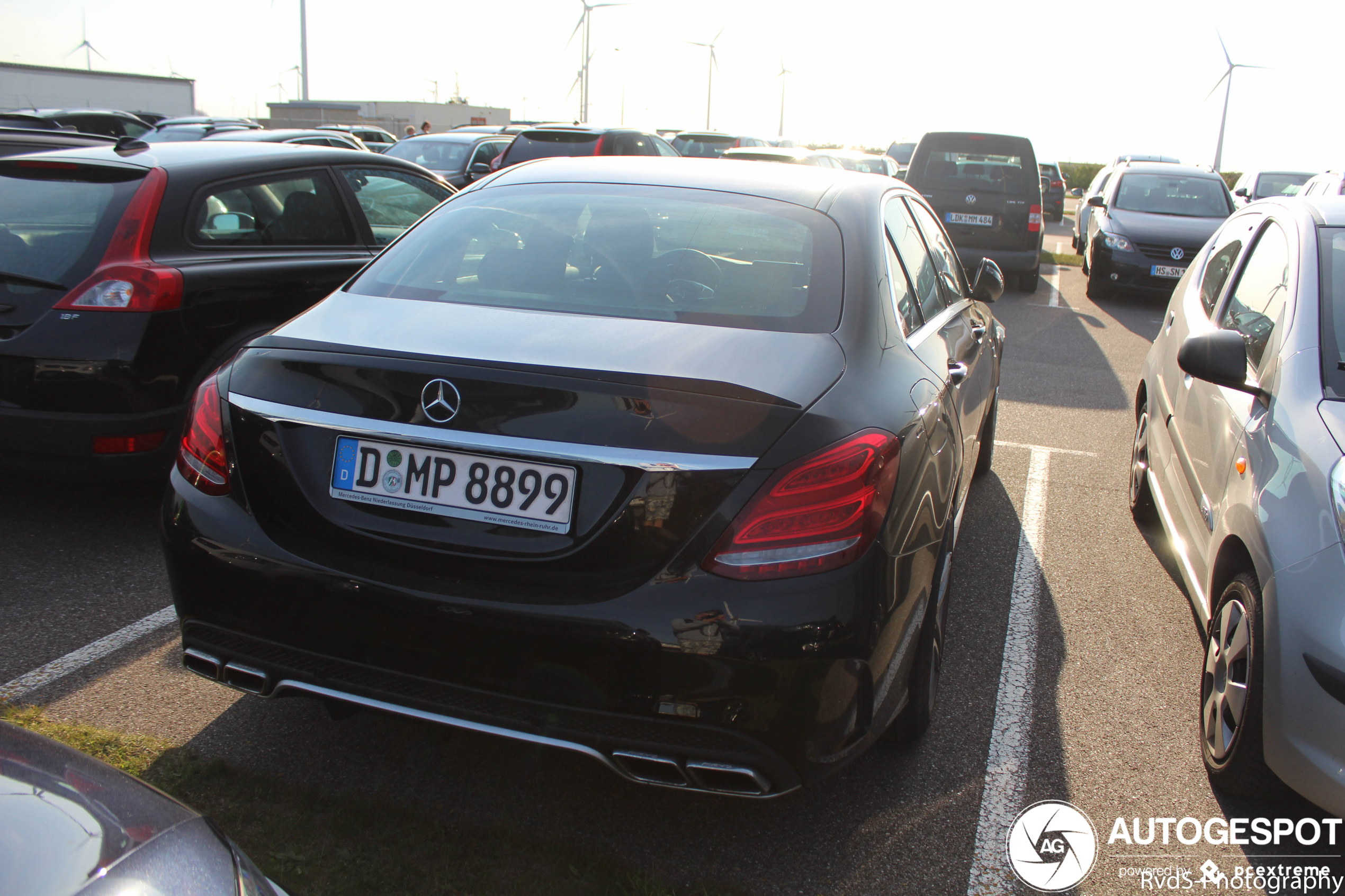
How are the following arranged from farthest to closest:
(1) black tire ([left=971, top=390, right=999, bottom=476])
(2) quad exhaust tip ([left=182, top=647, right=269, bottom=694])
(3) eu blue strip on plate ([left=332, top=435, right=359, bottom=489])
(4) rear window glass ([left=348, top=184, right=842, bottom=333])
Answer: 1. (1) black tire ([left=971, top=390, right=999, bottom=476])
2. (4) rear window glass ([left=348, top=184, right=842, bottom=333])
3. (2) quad exhaust tip ([left=182, top=647, right=269, bottom=694])
4. (3) eu blue strip on plate ([left=332, top=435, right=359, bottom=489])

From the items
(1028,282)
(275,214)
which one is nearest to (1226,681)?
(275,214)

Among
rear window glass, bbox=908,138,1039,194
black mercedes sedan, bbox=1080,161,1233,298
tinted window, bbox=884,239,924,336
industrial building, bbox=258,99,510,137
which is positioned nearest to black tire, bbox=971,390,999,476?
tinted window, bbox=884,239,924,336

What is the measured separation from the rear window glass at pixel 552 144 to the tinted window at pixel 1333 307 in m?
11.3

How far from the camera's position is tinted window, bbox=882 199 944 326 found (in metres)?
3.21

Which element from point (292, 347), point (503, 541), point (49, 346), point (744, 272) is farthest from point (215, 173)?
point (503, 541)

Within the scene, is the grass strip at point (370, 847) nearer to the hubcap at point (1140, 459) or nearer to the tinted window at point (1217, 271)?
the hubcap at point (1140, 459)

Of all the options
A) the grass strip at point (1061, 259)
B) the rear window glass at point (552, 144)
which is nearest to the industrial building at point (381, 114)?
the rear window glass at point (552, 144)

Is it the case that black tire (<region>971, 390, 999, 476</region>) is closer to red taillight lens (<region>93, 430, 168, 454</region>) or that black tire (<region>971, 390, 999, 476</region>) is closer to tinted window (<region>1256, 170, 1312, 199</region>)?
red taillight lens (<region>93, 430, 168, 454</region>)

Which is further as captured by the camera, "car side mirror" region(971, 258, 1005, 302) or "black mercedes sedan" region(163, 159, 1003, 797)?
"car side mirror" region(971, 258, 1005, 302)

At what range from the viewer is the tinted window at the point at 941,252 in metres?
3.83

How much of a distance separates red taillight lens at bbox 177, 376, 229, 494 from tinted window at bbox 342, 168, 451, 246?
2994mm

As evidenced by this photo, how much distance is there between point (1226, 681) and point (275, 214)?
170 inches

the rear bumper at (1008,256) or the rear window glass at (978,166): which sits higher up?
the rear window glass at (978,166)

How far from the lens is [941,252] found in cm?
409
